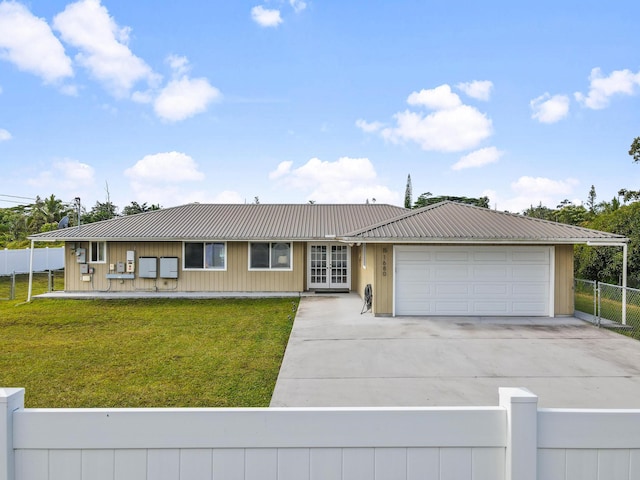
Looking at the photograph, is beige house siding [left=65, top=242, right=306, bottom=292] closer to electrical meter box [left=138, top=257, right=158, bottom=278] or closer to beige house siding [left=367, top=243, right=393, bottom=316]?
electrical meter box [left=138, top=257, right=158, bottom=278]

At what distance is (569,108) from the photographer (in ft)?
57.6

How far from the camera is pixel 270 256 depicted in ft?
49.7

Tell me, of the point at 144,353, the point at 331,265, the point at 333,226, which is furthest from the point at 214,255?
the point at 144,353

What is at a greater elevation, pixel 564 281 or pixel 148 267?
pixel 148 267

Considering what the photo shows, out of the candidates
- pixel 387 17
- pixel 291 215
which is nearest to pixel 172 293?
pixel 291 215

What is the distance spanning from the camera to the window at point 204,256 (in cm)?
1512

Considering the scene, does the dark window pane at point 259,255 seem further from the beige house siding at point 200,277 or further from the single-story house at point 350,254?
the beige house siding at point 200,277

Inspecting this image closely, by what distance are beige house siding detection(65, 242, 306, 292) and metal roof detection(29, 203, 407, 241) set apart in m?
0.59
